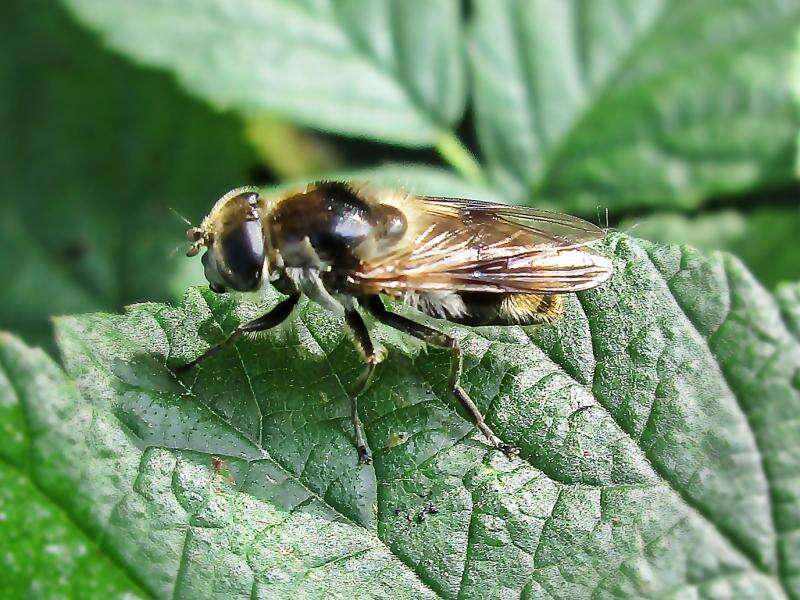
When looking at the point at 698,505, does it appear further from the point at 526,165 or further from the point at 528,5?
the point at 528,5

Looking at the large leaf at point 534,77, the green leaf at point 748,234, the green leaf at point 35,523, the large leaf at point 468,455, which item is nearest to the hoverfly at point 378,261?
the large leaf at point 468,455

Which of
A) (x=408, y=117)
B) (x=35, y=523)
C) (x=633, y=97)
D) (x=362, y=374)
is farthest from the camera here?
(x=408, y=117)

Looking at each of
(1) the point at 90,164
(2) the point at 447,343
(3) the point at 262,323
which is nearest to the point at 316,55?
(1) the point at 90,164

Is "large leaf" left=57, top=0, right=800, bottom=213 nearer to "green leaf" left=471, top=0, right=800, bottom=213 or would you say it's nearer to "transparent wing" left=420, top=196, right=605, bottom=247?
"green leaf" left=471, top=0, right=800, bottom=213

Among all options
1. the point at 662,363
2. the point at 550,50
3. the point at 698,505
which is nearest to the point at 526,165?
the point at 550,50

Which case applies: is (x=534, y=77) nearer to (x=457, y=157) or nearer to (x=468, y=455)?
(x=457, y=157)

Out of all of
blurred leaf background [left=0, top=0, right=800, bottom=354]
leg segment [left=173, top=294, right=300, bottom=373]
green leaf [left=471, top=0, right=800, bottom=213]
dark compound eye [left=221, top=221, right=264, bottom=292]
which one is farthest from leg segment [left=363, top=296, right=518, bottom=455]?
green leaf [left=471, top=0, right=800, bottom=213]
